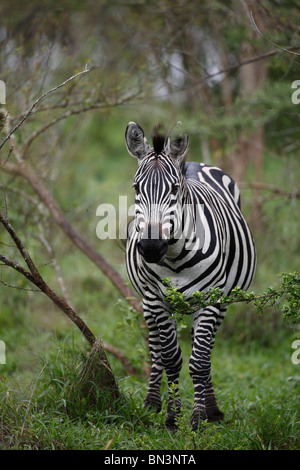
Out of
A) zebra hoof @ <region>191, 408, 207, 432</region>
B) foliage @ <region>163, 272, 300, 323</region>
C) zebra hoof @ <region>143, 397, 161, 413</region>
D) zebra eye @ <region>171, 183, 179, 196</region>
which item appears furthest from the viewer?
zebra hoof @ <region>143, 397, 161, 413</region>

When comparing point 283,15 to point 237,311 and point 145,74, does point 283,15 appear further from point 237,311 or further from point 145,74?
point 237,311

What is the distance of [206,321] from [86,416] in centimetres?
127

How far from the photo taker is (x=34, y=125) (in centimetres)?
780

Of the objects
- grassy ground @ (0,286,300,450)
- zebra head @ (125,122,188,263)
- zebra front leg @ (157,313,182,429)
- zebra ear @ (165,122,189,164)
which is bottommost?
grassy ground @ (0,286,300,450)

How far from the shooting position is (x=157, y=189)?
4.09m

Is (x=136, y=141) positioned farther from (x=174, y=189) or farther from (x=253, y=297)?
(x=253, y=297)

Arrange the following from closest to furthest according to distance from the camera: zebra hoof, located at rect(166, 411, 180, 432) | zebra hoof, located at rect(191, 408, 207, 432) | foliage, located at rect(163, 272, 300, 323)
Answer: foliage, located at rect(163, 272, 300, 323)
zebra hoof, located at rect(191, 408, 207, 432)
zebra hoof, located at rect(166, 411, 180, 432)

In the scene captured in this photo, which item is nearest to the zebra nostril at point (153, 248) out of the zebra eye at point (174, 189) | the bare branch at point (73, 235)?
the zebra eye at point (174, 189)

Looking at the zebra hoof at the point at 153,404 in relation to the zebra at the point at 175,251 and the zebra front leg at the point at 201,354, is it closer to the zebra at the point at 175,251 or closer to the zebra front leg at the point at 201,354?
the zebra at the point at 175,251

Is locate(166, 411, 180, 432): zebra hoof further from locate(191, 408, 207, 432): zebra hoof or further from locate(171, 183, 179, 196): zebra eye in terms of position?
locate(171, 183, 179, 196): zebra eye

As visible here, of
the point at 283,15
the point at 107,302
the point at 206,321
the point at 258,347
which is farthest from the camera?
the point at 107,302

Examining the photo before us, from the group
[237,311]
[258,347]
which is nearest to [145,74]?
[237,311]

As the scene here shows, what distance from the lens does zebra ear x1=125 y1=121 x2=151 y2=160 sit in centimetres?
439

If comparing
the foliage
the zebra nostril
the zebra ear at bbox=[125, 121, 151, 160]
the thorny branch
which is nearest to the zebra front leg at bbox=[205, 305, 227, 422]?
the foliage
